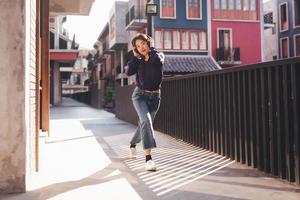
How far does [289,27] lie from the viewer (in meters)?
38.1

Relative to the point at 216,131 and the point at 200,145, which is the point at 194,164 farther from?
the point at 200,145

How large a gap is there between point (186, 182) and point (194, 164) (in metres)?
1.06

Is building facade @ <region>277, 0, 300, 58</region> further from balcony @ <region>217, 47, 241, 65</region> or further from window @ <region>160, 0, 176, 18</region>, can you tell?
window @ <region>160, 0, 176, 18</region>

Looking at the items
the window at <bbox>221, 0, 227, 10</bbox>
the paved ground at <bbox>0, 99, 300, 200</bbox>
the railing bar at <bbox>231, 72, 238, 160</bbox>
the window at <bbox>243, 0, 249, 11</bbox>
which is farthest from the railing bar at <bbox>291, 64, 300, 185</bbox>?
the window at <bbox>243, 0, 249, 11</bbox>

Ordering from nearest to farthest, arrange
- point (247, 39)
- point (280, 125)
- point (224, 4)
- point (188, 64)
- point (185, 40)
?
point (280, 125) < point (188, 64) < point (185, 40) < point (224, 4) < point (247, 39)

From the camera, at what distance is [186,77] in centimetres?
777

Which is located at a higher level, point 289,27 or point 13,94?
point 289,27

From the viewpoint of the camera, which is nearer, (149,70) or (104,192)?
(104,192)

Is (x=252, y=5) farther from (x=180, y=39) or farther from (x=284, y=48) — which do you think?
(x=284, y=48)

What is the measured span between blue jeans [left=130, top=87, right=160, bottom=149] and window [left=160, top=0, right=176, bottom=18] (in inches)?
→ 1059

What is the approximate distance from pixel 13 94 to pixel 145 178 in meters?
1.68

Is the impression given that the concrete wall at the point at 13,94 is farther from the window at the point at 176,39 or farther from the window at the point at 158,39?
the window at the point at 176,39

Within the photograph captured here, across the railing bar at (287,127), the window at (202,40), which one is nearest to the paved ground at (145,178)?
the railing bar at (287,127)

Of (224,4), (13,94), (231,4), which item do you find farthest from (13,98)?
(231,4)
